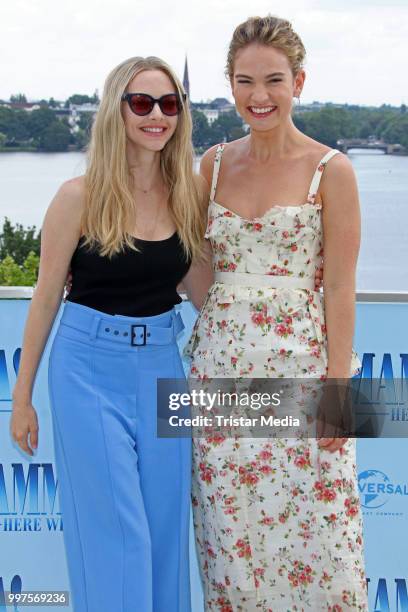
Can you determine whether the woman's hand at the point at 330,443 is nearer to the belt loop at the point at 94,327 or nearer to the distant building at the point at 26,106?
the belt loop at the point at 94,327

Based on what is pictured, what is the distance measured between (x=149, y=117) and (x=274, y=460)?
0.90 meters

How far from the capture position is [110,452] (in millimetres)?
2064

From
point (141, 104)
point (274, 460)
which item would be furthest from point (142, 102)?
point (274, 460)

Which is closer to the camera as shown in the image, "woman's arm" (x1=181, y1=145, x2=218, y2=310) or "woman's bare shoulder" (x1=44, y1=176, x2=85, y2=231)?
"woman's bare shoulder" (x1=44, y1=176, x2=85, y2=231)

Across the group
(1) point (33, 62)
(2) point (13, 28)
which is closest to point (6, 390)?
(1) point (33, 62)

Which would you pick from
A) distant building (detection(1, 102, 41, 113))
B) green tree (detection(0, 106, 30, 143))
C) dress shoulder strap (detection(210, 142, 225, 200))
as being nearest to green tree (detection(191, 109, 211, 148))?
dress shoulder strap (detection(210, 142, 225, 200))

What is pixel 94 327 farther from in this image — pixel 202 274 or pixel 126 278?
pixel 202 274

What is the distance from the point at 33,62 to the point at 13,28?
6.80 metres

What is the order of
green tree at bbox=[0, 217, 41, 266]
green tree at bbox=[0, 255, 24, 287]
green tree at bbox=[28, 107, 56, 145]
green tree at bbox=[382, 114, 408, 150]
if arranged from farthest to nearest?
1. green tree at bbox=[0, 217, 41, 266]
2. green tree at bbox=[0, 255, 24, 287]
3. green tree at bbox=[28, 107, 56, 145]
4. green tree at bbox=[382, 114, 408, 150]

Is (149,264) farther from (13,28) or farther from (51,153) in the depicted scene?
(13,28)

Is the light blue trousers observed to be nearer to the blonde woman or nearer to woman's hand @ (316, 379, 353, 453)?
the blonde woman

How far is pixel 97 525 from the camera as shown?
209cm

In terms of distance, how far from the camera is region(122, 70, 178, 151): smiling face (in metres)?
2.12

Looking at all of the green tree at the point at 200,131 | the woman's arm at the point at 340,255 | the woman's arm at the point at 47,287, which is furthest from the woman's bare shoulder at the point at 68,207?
the woman's arm at the point at 340,255
